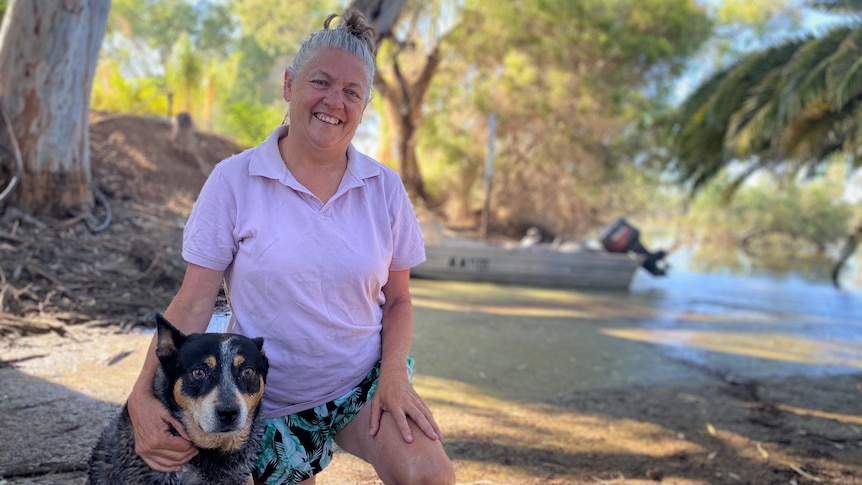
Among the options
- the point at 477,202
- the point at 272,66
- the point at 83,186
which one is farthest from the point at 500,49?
the point at 272,66

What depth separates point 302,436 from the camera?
2311 mm

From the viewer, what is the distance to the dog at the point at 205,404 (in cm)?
186

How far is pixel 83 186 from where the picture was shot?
23.6ft

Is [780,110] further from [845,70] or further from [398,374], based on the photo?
[398,374]

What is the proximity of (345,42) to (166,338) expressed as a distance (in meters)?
1.12

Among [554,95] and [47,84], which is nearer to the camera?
[47,84]

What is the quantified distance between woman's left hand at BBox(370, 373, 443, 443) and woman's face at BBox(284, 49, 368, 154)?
0.84m

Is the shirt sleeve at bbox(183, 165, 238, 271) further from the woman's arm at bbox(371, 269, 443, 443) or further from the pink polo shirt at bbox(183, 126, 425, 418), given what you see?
the woman's arm at bbox(371, 269, 443, 443)

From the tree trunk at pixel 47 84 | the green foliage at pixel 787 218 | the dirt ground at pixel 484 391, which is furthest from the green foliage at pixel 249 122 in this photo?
the green foliage at pixel 787 218

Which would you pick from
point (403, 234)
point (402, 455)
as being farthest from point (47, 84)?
point (402, 455)

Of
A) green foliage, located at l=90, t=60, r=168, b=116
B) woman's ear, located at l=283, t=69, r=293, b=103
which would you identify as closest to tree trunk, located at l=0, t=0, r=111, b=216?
woman's ear, located at l=283, t=69, r=293, b=103

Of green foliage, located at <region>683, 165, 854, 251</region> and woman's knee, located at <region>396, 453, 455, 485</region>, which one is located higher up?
green foliage, located at <region>683, 165, 854, 251</region>

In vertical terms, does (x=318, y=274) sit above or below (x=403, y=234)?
below

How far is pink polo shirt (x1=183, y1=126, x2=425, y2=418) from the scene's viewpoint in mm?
2145
